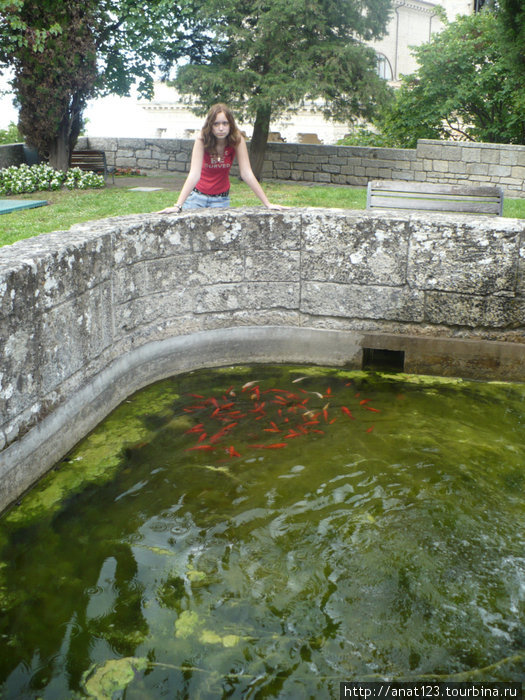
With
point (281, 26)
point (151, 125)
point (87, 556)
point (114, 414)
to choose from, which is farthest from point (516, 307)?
point (151, 125)

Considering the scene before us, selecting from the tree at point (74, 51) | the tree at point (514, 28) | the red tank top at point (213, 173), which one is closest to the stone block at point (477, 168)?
the tree at point (514, 28)

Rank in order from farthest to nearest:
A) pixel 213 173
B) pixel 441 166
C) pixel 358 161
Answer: pixel 358 161 < pixel 441 166 < pixel 213 173

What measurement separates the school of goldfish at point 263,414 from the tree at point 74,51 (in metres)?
11.2

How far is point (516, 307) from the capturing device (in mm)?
4891

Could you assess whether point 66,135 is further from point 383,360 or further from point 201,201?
point 383,360

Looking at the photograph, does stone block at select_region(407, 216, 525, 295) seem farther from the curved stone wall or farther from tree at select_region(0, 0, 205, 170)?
tree at select_region(0, 0, 205, 170)

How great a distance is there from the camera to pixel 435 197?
260 inches

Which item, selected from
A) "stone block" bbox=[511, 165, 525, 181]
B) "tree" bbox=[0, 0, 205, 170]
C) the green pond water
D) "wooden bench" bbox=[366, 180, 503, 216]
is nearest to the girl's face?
"wooden bench" bbox=[366, 180, 503, 216]

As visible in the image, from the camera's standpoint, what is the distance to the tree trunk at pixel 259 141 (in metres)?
16.0

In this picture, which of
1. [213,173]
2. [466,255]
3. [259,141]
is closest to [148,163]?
[259,141]

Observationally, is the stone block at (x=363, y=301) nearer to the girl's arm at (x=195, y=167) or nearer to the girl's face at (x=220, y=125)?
the girl's arm at (x=195, y=167)

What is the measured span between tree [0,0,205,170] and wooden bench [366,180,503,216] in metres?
9.52

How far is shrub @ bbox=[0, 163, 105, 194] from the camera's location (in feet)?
45.1

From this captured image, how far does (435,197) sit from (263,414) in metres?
3.40
